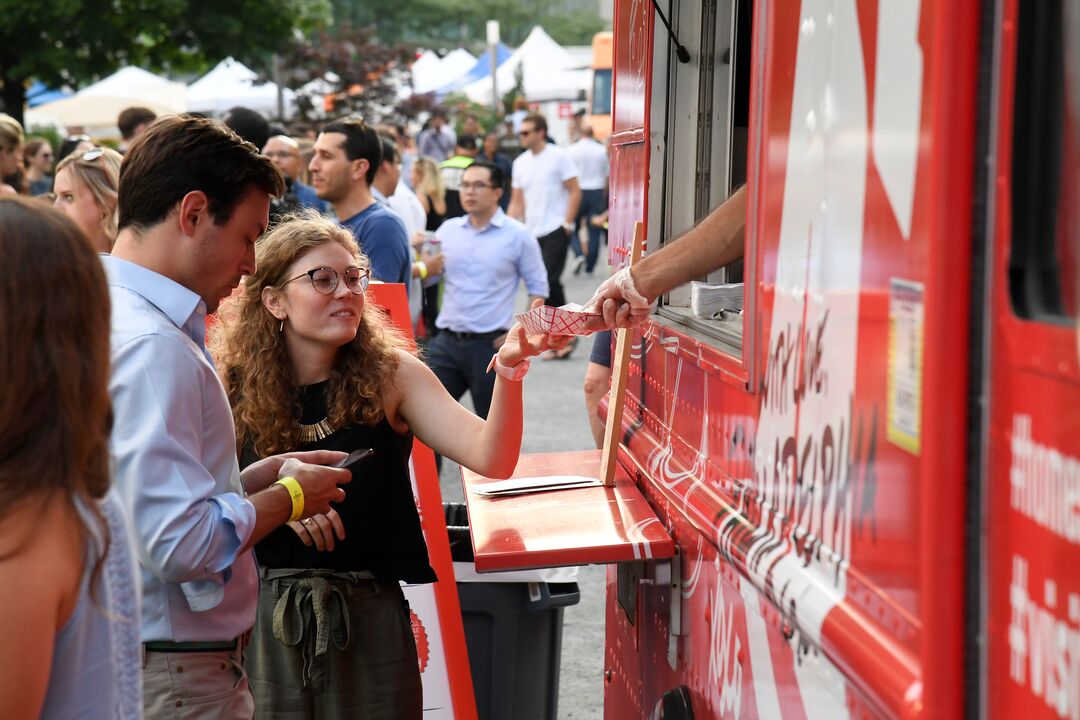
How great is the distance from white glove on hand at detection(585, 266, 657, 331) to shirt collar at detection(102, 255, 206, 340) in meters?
0.90

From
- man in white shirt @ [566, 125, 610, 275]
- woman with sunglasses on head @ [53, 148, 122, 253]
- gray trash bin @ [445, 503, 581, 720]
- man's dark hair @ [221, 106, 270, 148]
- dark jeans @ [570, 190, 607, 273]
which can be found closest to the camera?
gray trash bin @ [445, 503, 581, 720]

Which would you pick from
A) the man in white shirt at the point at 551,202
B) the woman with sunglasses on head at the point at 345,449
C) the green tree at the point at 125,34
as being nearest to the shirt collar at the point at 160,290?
the woman with sunglasses on head at the point at 345,449

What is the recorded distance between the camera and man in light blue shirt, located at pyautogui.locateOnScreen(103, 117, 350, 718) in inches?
85.1

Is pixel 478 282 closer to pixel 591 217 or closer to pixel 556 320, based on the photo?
pixel 556 320

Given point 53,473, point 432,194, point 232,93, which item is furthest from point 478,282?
point 232,93

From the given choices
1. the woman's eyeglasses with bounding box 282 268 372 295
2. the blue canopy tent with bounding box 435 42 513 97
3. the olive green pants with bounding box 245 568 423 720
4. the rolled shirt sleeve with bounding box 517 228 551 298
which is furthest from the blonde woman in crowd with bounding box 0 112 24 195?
the blue canopy tent with bounding box 435 42 513 97

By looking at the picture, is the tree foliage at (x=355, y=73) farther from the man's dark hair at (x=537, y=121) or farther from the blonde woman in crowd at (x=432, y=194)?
the blonde woman in crowd at (x=432, y=194)

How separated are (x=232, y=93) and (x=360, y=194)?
68.7 ft

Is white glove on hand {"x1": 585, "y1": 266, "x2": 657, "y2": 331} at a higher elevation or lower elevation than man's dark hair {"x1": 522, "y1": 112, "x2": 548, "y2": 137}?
lower

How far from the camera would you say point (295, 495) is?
2.45 meters

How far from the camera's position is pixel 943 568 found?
1.29 meters

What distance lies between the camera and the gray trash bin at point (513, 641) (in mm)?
3969

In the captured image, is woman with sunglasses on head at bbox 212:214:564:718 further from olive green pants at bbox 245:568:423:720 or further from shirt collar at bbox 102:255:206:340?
shirt collar at bbox 102:255:206:340

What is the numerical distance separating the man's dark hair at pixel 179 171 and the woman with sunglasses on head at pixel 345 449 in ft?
2.24
